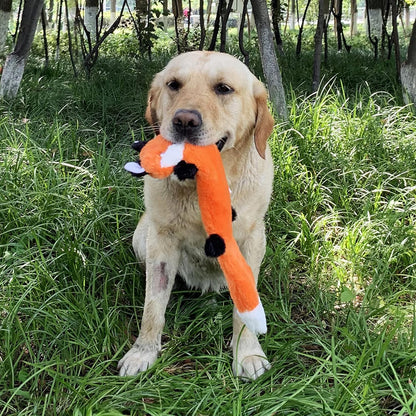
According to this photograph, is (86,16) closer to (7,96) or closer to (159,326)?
(7,96)

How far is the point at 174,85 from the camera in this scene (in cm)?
217

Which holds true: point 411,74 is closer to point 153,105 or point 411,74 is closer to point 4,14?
point 153,105

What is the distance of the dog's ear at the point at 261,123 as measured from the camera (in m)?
2.27

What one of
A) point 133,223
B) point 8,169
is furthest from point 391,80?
point 8,169

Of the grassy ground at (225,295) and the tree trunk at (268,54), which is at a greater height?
the tree trunk at (268,54)

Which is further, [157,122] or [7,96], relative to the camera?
[7,96]

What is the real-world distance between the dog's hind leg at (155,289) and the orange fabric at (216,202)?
1.34ft

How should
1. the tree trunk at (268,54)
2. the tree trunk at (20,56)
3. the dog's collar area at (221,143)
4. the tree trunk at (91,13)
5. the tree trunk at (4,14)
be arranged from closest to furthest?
the dog's collar area at (221,143), the tree trunk at (268,54), the tree trunk at (20,56), the tree trunk at (4,14), the tree trunk at (91,13)

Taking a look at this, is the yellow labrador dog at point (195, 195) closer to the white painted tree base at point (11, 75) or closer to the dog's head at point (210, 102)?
the dog's head at point (210, 102)

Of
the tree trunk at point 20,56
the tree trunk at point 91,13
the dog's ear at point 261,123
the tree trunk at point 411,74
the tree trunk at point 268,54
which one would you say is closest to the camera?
the dog's ear at point 261,123

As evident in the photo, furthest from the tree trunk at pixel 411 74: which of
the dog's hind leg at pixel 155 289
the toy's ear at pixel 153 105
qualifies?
the dog's hind leg at pixel 155 289

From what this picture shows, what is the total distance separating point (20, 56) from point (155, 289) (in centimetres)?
365

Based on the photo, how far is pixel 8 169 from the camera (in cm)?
319

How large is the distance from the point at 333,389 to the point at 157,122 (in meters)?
1.37
